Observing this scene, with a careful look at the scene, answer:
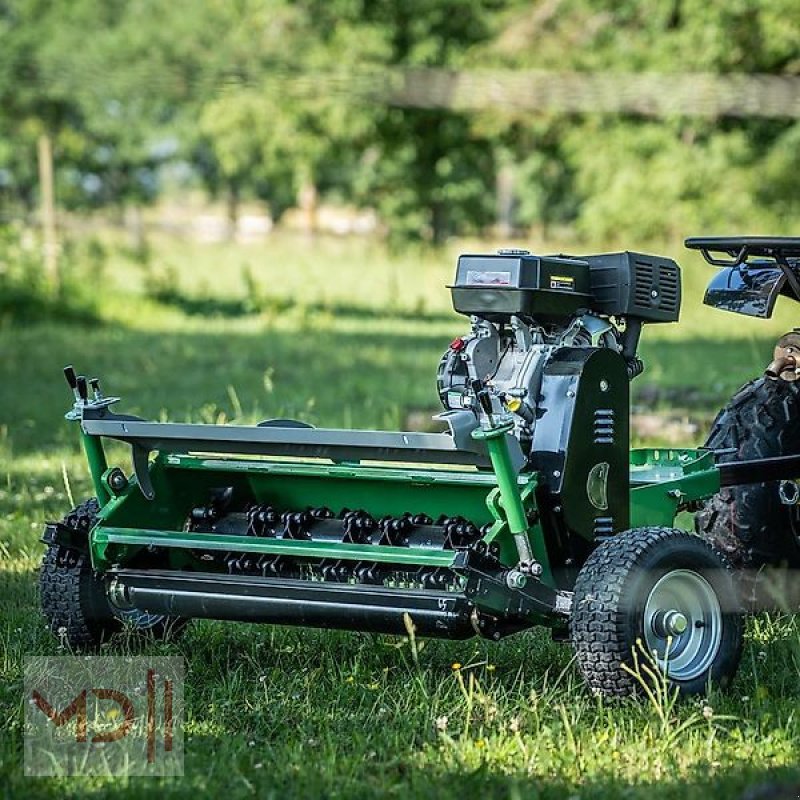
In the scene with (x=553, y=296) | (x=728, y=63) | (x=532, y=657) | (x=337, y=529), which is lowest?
(x=532, y=657)

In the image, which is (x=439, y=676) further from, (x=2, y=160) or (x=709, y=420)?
(x=2, y=160)

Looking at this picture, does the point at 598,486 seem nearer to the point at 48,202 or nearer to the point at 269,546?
the point at 269,546

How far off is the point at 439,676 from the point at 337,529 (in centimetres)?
59

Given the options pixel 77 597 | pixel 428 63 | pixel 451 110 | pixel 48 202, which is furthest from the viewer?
pixel 451 110

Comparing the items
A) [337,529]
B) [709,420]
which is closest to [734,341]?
[709,420]

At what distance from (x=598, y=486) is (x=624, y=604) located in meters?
0.57

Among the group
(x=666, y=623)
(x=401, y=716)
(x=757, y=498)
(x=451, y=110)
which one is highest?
(x=451, y=110)

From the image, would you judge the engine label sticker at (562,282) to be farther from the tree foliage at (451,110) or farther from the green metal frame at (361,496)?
the tree foliage at (451,110)

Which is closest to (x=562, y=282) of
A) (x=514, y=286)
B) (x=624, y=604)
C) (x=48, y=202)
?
(x=514, y=286)

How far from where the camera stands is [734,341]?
1669cm

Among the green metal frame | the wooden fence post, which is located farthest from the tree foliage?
the green metal frame

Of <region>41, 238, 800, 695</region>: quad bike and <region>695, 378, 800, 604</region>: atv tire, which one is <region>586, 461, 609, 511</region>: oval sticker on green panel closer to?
<region>41, 238, 800, 695</region>: quad bike

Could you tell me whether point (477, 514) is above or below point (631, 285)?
below

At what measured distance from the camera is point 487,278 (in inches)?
204
